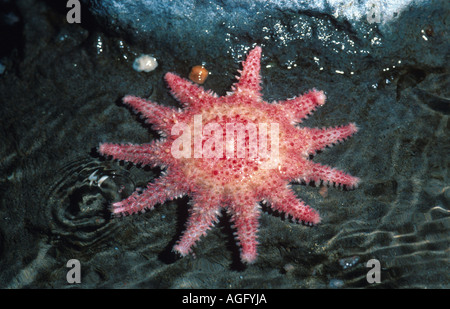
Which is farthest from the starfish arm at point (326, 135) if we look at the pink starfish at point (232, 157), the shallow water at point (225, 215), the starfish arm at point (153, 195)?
the starfish arm at point (153, 195)

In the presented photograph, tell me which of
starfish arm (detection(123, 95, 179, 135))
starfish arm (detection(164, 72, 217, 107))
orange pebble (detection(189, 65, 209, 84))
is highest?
orange pebble (detection(189, 65, 209, 84))

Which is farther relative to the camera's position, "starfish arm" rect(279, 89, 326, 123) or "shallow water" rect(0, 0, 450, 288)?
"shallow water" rect(0, 0, 450, 288)

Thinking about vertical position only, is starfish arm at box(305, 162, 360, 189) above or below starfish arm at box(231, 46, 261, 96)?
below

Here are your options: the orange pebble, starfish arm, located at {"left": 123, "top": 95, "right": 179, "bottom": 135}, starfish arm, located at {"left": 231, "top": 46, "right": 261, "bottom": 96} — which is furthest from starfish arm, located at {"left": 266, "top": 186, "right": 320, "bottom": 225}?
the orange pebble

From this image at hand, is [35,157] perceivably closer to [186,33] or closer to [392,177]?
[186,33]

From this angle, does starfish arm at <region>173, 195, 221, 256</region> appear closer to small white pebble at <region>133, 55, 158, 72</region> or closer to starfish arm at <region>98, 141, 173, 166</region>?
starfish arm at <region>98, 141, 173, 166</region>

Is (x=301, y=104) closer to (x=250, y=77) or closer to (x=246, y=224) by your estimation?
(x=250, y=77)
